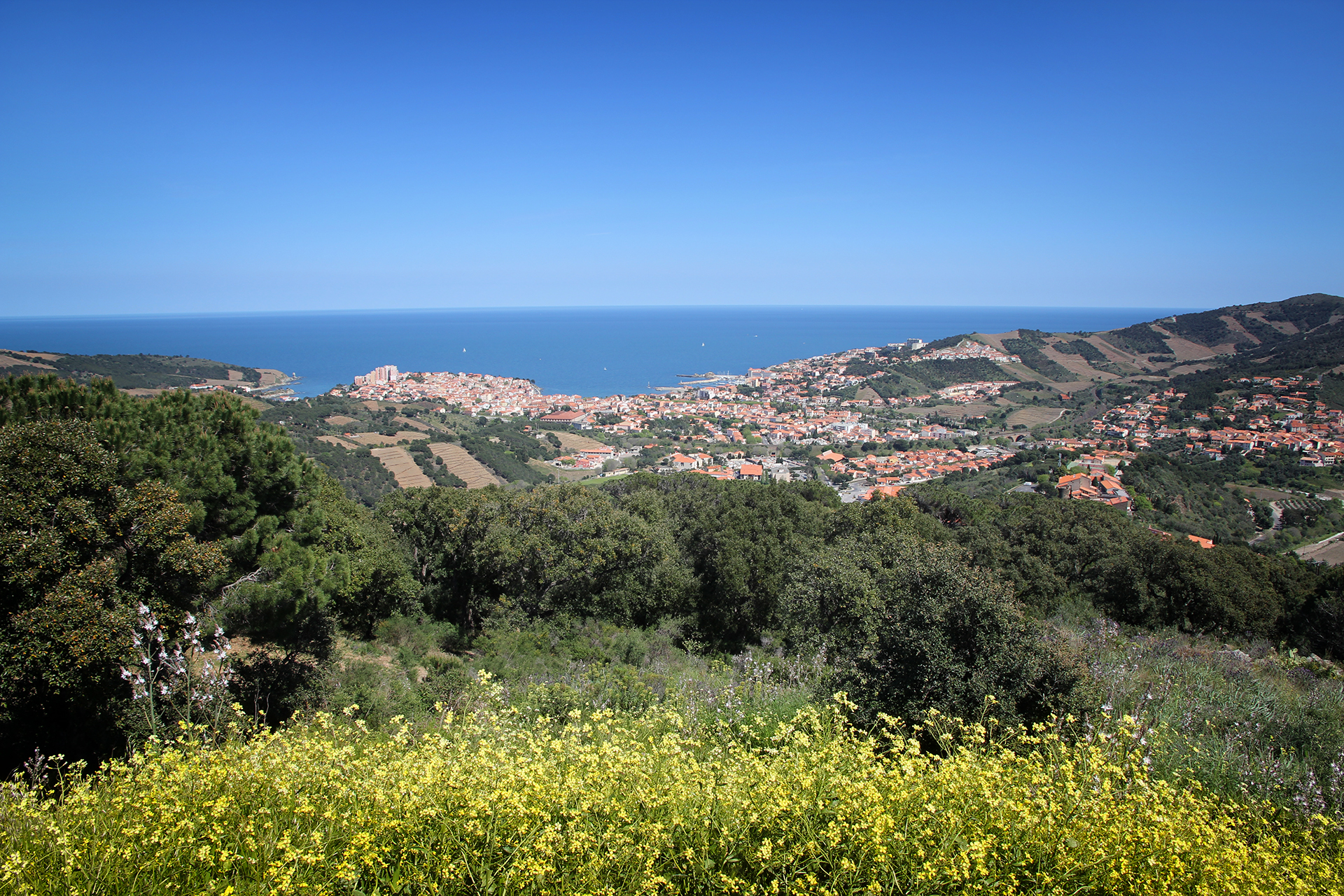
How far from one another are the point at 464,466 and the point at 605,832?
4179 cm

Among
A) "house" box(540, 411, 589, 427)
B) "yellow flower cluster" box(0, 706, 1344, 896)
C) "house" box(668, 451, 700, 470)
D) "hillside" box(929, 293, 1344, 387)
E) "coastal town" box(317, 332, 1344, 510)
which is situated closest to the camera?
"yellow flower cluster" box(0, 706, 1344, 896)

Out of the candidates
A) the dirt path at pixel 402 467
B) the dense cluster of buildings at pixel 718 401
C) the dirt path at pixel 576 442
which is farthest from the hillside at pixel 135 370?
the dirt path at pixel 576 442

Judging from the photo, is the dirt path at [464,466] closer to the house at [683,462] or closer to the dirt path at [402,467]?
the dirt path at [402,467]

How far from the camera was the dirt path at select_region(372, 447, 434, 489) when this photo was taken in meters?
35.5

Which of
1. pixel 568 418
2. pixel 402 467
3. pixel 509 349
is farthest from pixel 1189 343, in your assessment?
pixel 509 349

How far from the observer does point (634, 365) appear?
401 feet

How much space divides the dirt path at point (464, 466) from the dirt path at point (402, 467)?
1982 mm

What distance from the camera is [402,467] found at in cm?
3838

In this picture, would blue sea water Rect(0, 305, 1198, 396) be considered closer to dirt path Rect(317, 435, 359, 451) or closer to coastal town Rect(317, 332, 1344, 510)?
coastal town Rect(317, 332, 1344, 510)

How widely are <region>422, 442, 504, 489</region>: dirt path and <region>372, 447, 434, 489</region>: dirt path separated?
198cm

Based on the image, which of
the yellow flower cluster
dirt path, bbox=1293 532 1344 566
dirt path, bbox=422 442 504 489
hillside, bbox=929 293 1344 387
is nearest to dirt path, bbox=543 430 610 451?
dirt path, bbox=422 442 504 489

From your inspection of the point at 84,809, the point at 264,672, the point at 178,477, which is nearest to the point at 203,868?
the point at 84,809

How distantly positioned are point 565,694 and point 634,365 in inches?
4673

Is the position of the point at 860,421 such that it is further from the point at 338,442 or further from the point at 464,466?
the point at 338,442
